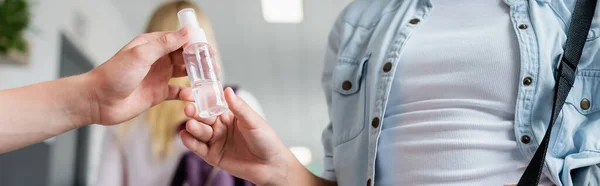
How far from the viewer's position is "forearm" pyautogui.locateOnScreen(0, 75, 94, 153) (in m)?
0.91

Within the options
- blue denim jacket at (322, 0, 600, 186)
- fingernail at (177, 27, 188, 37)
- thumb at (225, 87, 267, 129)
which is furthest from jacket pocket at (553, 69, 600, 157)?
fingernail at (177, 27, 188, 37)

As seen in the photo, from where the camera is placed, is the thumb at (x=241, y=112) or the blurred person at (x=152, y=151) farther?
the blurred person at (x=152, y=151)

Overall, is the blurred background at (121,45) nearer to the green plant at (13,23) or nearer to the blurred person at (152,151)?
the green plant at (13,23)

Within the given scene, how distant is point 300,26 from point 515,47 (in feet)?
16.7

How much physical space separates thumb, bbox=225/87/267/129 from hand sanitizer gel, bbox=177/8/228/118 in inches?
1.2

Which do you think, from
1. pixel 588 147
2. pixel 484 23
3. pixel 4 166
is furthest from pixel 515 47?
pixel 4 166

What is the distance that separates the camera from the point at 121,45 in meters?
5.89

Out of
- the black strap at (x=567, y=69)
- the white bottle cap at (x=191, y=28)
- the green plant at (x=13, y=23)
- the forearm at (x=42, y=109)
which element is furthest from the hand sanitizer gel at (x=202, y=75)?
the green plant at (x=13, y=23)

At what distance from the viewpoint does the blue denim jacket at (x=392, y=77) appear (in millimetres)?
917

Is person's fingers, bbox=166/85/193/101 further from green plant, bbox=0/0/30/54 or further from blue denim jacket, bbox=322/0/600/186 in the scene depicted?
green plant, bbox=0/0/30/54

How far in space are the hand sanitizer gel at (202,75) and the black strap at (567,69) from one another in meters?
0.41

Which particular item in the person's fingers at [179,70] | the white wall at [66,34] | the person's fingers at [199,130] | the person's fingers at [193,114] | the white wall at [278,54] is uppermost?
the person's fingers at [179,70]

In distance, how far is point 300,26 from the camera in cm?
603

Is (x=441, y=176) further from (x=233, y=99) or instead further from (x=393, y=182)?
(x=233, y=99)
